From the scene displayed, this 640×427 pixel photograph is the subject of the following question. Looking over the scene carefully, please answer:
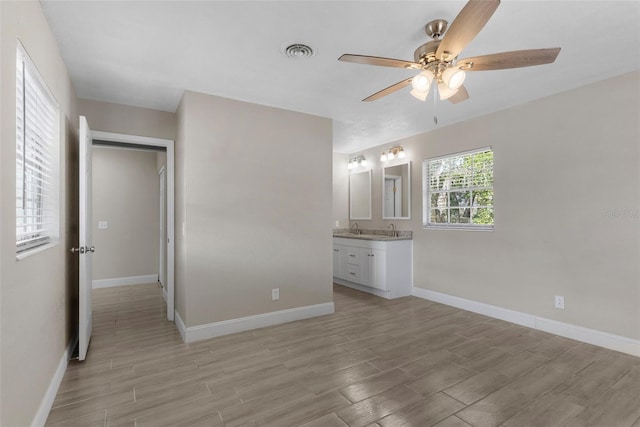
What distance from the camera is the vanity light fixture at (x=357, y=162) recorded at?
5923 millimetres

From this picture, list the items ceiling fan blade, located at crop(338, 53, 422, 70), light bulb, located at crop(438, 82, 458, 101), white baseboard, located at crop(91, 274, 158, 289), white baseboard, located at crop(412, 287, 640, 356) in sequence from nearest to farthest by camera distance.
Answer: ceiling fan blade, located at crop(338, 53, 422, 70), light bulb, located at crop(438, 82, 458, 101), white baseboard, located at crop(412, 287, 640, 356), white baseboard, located at crop(91, 274, 158, 289)

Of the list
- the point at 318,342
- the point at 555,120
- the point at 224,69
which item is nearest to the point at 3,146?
the point at 224,69

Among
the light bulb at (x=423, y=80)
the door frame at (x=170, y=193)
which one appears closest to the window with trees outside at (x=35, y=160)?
the door frame at (x=170, y=193)

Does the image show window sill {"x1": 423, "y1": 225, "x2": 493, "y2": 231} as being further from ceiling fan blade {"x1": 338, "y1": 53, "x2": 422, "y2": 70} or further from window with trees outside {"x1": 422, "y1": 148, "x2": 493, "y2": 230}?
ceiling fan blade {"x1": 338, "y1": 53, "x2": 422, "y2": 70}

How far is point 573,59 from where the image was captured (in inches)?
102

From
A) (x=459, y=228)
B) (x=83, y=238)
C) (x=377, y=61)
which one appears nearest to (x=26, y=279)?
(x=83, y=238)

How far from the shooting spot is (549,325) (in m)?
3.33

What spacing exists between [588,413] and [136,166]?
6.62 m

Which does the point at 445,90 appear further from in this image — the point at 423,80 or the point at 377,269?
the point at 377,269

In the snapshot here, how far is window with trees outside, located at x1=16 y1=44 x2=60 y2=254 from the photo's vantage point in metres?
1.65

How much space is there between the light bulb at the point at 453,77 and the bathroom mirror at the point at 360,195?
12.8 feet

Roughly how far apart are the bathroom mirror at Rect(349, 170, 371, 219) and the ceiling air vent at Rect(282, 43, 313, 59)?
354cm

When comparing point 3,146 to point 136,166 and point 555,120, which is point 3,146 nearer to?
point 555,120

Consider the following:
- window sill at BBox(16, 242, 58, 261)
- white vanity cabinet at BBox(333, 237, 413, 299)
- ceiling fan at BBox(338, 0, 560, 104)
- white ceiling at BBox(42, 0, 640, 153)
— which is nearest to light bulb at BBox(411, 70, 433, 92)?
ceiling fan at BBox(338, 0, 560, 104)
